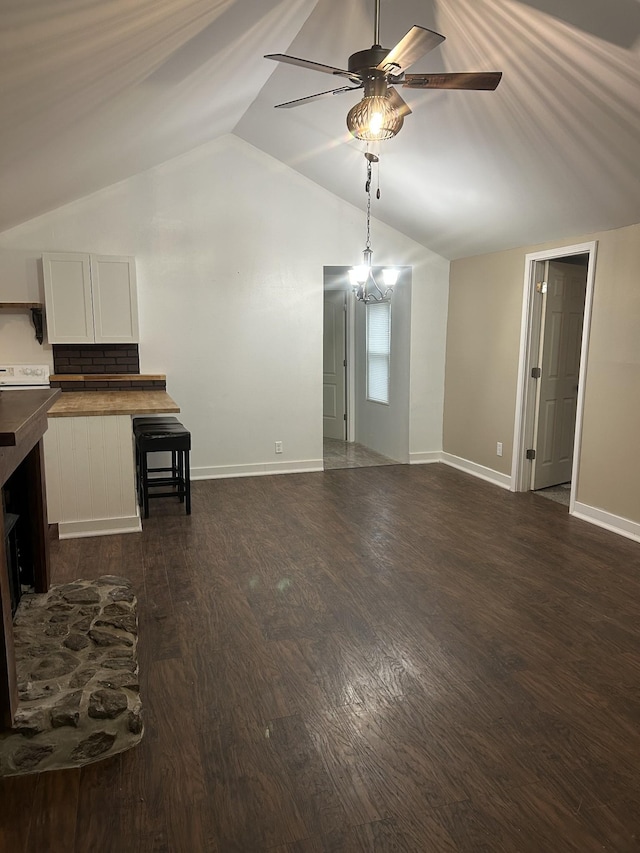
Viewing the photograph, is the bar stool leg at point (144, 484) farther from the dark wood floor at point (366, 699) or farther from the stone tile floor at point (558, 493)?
the stone tile floor at point (558, 493)

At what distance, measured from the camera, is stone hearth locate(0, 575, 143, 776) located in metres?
1.92

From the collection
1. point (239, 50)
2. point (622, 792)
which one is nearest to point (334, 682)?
point (622, 792)

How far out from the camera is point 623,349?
4012 millimetres

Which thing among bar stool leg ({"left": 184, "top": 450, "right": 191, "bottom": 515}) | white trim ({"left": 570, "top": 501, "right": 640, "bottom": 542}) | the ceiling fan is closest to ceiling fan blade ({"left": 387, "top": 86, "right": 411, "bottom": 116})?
the ceiling fan

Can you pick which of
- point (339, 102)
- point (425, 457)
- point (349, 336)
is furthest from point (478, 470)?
point (339, 102)

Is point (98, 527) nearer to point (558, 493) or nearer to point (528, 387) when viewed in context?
point (528, 387)

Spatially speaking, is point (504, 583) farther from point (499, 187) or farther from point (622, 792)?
point (499, 187)

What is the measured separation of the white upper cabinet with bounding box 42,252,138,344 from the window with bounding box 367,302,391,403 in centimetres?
288

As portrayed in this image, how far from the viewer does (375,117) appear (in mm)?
2398

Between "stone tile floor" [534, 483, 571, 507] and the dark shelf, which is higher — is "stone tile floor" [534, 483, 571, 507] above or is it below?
below

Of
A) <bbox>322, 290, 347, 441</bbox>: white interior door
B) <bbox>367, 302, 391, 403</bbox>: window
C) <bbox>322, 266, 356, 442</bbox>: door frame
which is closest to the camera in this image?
<bbox>367, 302, 391, 403</bbox>: window

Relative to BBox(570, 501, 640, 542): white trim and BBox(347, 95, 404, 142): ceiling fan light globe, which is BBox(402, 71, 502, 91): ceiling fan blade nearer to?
BBox(347, 95, 404, 142): ceiling fan light globe

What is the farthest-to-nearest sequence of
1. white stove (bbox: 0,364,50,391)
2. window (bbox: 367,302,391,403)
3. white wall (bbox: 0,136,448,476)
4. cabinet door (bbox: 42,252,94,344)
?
window (bbox: 367,302,391,403) < white wall (bbox: 0,136,448,476) < white stove (bbox: 0,364,50,391) < cabinet door (bbox: 42,252,94,344)

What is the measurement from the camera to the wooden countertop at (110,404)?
12.5ft
